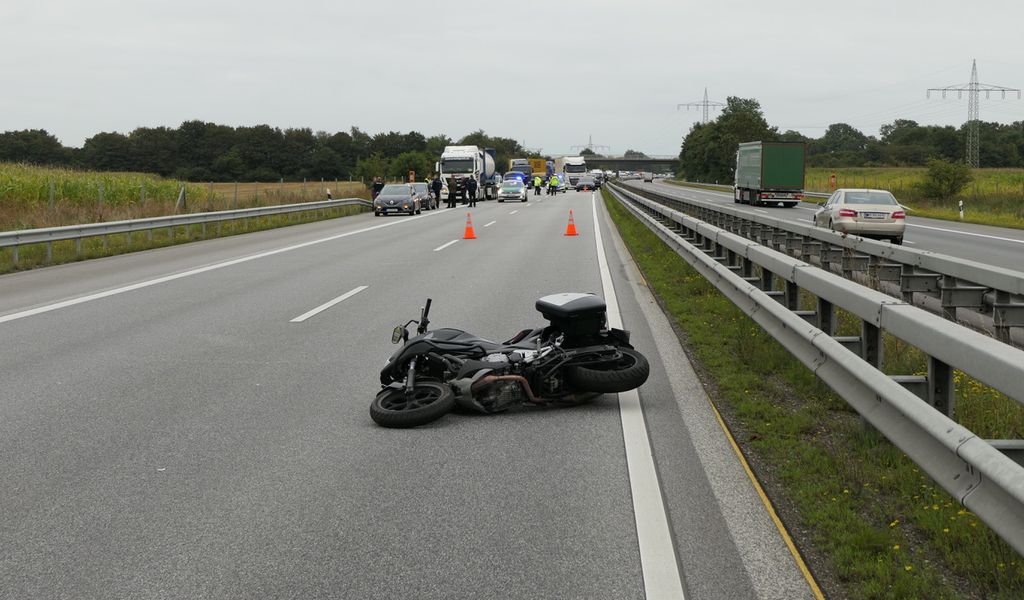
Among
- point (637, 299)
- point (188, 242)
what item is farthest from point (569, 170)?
point (637, 299)

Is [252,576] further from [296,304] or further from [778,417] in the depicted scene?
[296,304]

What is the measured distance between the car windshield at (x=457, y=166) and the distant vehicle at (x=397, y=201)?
1520 centimetres

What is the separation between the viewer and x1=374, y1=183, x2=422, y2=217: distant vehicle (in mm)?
40625

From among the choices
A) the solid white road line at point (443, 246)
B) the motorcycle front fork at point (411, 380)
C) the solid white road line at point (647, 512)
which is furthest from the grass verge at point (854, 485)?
the solid white road line at point (443, 246)

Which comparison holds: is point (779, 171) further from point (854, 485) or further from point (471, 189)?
point (854, 485)

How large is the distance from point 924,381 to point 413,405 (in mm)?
3157

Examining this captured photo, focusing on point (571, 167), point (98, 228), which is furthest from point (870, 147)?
point (98, 228)

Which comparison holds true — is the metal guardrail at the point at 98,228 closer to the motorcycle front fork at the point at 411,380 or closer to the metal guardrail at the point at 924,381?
the motorcycle front fork at the point at 411,380

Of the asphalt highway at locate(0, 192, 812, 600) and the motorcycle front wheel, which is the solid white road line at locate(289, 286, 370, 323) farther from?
the motorcycle front wheel

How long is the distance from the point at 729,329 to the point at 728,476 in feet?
15.8

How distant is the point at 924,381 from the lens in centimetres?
489

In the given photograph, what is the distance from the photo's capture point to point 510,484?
508 centimetres

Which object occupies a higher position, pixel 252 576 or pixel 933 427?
pixel 933 427

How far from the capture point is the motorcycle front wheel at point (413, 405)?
20.5ft
